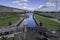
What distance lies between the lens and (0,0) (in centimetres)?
550

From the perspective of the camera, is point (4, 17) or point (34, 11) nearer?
point (4, 17)

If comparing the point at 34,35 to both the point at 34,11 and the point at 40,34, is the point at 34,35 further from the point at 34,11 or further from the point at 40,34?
the point at 34,11

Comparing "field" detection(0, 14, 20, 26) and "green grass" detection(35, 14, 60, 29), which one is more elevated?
"field" detection(0, 14, 20, 26)

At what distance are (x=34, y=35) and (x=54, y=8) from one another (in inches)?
54.9

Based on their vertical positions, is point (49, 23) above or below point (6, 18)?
below

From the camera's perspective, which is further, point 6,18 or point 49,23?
point 49,23

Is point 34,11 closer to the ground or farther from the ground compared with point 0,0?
closer to the ground

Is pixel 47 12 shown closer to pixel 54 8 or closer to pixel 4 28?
pixel 54 8

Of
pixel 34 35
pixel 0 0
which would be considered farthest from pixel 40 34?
pixel 0 0

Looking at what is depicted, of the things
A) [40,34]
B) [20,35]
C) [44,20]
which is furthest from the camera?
[44,20]

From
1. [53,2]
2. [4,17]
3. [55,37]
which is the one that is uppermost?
[53,2]

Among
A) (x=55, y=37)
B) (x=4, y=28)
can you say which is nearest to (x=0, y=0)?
(x=4, y=28)

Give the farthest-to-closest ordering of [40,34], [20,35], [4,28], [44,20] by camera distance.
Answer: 1. [44,20]
2. [4,28]
3. [40,34]
4. [20,35]

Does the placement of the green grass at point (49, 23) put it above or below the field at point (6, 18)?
below
